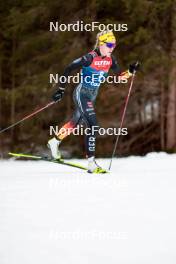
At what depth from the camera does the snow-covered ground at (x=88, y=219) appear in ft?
11.8

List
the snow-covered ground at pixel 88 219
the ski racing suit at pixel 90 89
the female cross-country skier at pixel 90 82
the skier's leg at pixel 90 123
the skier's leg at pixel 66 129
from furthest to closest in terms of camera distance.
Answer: the skier's leg at pixel 66 129 → the skier's leg at pixel 90 123 → the ski racing suit at pixel 90 89 → the female cross-country skier at pixel 90 82 → the snow-covered ground at pixel 88 219

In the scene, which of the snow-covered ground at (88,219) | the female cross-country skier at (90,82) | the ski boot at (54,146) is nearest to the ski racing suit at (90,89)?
the female cross-country skier at (90,82)

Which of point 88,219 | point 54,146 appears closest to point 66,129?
point 54,146

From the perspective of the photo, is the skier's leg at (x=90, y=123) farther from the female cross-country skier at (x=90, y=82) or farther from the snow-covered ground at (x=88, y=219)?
the snow-covered ground at (x=88, y=219)

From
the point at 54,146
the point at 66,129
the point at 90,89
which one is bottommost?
the point at 54,146

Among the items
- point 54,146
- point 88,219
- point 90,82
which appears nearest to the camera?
point 88,219

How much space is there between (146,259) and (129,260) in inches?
5.3

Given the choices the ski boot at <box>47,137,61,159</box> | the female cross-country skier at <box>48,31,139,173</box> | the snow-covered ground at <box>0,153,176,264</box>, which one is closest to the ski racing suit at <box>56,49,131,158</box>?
the female cross-country skier at <box>48,31,139,173</box>

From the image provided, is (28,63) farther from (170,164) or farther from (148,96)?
(170,164)

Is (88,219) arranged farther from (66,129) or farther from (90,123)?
(66,129)

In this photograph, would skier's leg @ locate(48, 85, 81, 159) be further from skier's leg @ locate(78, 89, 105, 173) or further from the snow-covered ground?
the snow-covered ground

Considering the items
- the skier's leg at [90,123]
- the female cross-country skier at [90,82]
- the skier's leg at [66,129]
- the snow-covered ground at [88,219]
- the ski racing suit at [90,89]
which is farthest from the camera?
the skier's leg at [66,129]

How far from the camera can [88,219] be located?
14.1 ft

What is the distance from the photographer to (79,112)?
22.2 ft
